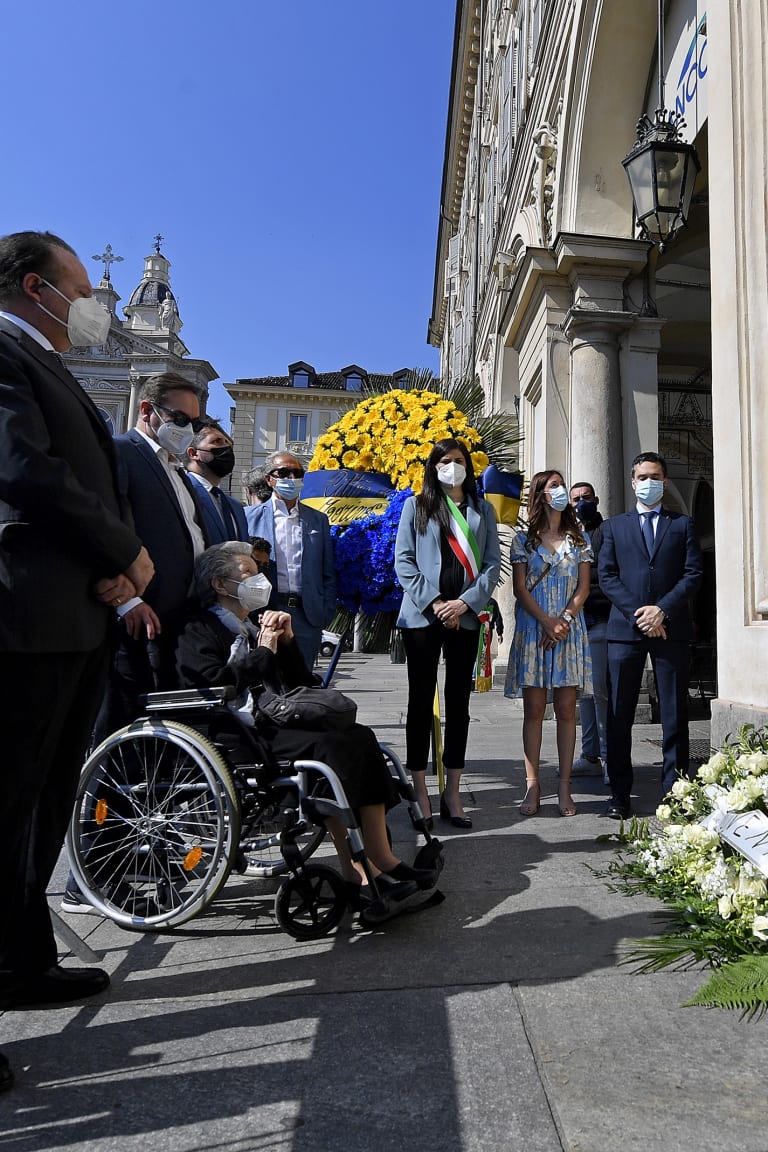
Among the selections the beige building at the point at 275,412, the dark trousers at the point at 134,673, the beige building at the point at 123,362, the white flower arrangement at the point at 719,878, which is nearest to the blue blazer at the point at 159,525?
the dark trousers at the point at 134,673

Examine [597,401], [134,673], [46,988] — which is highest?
[597,401]

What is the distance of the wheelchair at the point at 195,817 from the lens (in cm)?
288

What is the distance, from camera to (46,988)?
245cm

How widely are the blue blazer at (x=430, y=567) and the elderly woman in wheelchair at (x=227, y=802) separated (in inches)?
50.6

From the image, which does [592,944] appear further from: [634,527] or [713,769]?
[634,527]

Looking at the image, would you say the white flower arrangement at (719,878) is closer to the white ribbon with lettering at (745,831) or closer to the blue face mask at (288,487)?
the white ribbon with lettering at (745,831)

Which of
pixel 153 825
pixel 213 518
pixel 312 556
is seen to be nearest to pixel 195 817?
pixel 153 825

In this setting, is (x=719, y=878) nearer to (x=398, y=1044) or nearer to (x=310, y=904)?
(x=398, y=1044)

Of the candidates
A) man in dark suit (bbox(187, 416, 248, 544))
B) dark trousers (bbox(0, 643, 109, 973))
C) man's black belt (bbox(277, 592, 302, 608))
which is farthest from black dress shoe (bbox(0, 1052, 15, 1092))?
man's black belt (bbox(277, 592, 302, 608))

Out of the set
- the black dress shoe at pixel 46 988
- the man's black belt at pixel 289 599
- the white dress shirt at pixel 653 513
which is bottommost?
the black dress shoe at pixel 46 988

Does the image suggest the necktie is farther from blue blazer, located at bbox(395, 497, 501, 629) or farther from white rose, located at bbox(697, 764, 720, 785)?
white rose, located at bbox(697, 764, 720, 785)

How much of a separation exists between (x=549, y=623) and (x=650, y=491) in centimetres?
98

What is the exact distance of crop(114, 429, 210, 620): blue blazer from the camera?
11.8ft

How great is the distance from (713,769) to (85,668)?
222 centimetres
